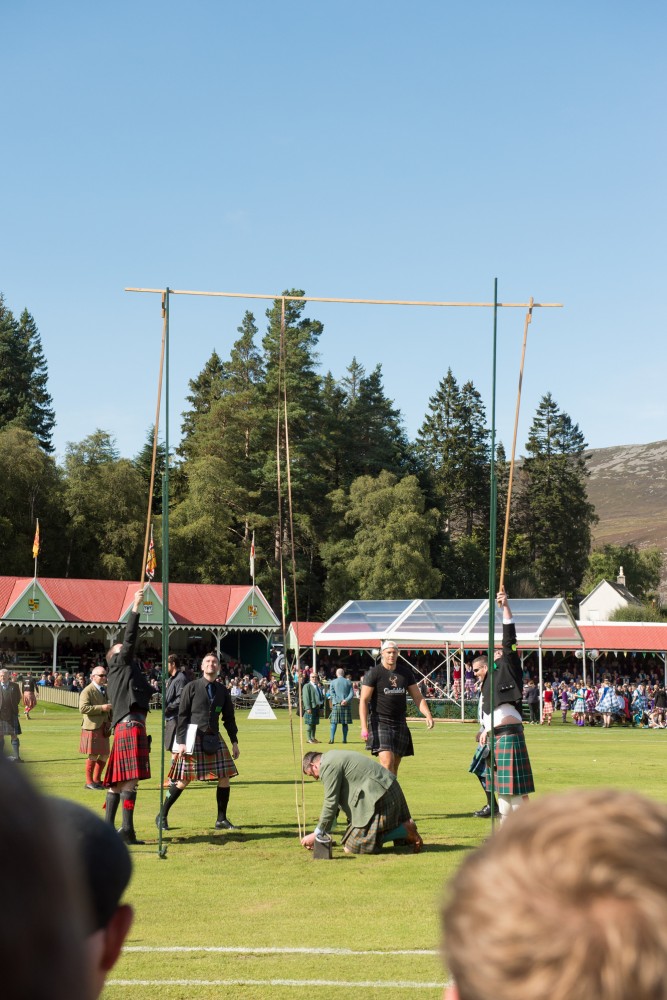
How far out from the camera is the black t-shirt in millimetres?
12188

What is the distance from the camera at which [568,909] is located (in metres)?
0.87

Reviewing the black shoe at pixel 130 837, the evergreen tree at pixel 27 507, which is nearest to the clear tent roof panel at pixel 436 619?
the black shoe at pixel 130 837

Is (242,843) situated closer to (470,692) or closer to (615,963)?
(615,963)

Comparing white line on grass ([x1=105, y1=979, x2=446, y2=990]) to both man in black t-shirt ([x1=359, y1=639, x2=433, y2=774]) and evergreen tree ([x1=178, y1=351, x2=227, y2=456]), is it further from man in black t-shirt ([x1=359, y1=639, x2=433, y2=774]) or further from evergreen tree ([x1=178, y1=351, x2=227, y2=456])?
evergreen tree ([x1=178, y1=351, x2=227, y2=456])

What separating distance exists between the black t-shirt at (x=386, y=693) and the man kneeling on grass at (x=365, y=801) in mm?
1925

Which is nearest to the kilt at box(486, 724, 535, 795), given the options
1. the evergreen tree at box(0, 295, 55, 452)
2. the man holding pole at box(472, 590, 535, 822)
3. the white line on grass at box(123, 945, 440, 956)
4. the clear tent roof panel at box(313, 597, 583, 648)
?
the man holding pole at box(472, 590, 535, 822)

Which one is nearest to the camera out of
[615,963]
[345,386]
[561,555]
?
[615,963]

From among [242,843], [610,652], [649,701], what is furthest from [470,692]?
[242,843]

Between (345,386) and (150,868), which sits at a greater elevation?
(345,386)

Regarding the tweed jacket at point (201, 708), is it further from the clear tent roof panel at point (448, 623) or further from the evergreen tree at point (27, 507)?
the evergreen tree at point (27, 507)

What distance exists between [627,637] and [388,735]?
1442 inches

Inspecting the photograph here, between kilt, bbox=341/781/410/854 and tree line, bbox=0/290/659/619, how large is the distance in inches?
1802

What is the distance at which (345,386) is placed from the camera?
8469 centimetres

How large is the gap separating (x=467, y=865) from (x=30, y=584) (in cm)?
5051
